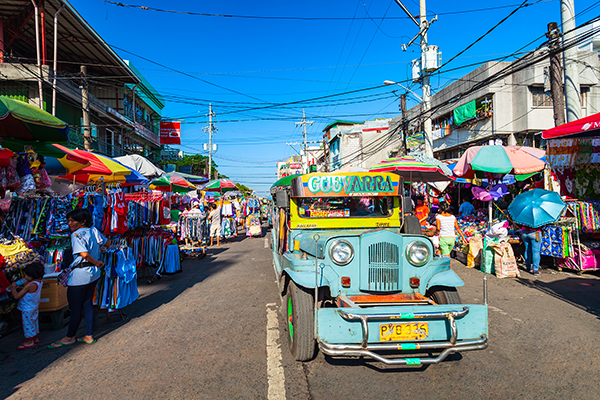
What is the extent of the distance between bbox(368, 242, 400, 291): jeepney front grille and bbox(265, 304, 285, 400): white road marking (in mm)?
1281

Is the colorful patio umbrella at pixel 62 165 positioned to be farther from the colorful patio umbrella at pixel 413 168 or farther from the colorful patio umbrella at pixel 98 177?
the colorful patio umbrella at pixel 413 168

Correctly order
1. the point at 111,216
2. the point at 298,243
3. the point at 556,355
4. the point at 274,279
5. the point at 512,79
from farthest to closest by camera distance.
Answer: the point at 512,79 < the point at 274,279 < the point at 111,216 < the point at 298,243 < the point at 556,355

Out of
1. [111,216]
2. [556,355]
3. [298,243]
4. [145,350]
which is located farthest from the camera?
[111,216]

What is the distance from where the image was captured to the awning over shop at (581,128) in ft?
20.8

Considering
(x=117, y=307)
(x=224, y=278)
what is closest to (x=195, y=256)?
(x=224, y=278)

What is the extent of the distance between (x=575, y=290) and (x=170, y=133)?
27.2 meters

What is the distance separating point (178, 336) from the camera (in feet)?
14.4

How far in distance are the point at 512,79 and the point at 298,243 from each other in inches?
750

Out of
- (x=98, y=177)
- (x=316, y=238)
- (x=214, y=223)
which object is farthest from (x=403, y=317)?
(x=214, y=223)

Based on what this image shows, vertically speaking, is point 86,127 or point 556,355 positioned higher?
point 86,127

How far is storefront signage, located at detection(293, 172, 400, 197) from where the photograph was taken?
4980 millimetres

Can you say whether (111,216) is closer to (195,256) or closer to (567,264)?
(195,256)

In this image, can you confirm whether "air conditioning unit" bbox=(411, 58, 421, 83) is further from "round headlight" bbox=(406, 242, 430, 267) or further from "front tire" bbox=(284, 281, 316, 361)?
"front tire" bbox=(284, 281, 316, 361)

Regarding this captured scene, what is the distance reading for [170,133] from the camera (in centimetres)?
2730
